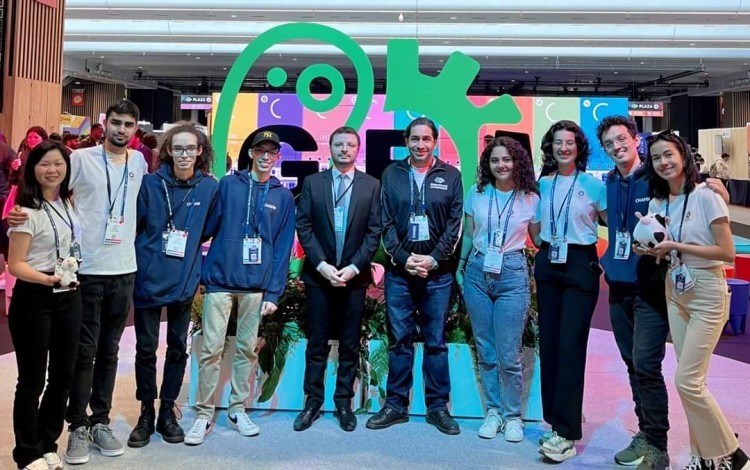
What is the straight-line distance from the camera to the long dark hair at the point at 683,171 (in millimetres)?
2354

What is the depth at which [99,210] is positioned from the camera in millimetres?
2600

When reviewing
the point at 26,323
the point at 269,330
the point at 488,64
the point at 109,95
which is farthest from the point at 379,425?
the point at 109,95

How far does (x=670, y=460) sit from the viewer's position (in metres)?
2.73

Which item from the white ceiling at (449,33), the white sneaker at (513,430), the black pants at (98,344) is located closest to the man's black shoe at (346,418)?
the white sneaker at (513,430)

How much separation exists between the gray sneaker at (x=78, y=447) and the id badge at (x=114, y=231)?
80 centimetres

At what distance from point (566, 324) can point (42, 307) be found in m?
2.09

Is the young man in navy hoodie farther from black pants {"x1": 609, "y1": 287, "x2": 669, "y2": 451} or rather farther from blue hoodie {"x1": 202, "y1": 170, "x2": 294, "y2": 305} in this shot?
black pants {"x1": 609, "y1": 287, "x2": 669, "y2": 451}

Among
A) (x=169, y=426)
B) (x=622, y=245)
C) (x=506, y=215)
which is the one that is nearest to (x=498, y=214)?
(x=506, y=215)

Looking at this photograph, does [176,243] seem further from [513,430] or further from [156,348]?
[513,430]

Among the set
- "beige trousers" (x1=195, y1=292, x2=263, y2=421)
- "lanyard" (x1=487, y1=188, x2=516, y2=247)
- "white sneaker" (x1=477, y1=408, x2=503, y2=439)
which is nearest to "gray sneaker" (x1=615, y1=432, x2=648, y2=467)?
"white sneaker" (x1=477, y1=408, x2=503, y2=439)

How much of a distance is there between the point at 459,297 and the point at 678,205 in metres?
1.34

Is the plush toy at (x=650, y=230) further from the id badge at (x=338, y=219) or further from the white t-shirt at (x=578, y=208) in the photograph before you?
the id badge at (x=338, y=219)

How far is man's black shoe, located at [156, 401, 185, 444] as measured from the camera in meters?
2.81

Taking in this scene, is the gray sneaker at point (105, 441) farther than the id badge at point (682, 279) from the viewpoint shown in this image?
Yes
